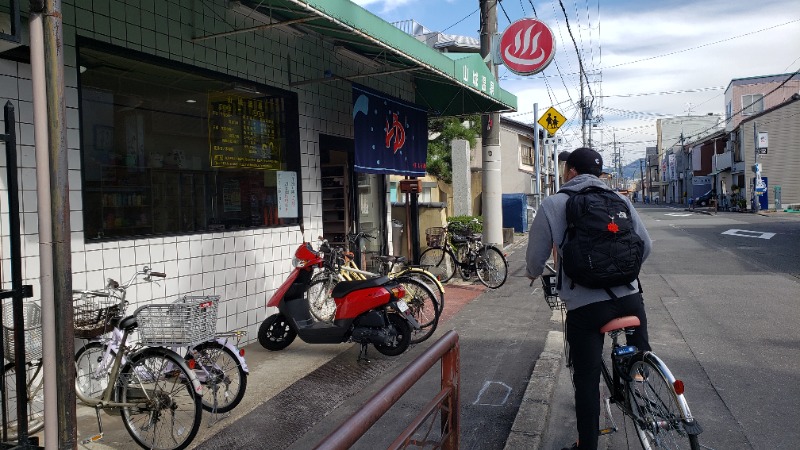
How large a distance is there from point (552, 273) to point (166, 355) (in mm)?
2823

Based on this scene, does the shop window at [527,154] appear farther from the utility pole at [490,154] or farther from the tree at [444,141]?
the utility pole at [490,154]

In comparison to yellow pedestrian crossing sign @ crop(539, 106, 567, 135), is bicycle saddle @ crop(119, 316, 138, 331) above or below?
below

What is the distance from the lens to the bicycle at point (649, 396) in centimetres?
319

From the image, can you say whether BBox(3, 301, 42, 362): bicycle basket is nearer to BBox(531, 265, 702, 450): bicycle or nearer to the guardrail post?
the guardrail post

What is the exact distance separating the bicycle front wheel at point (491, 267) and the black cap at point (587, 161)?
742 cm

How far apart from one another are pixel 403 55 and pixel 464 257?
5.68 meters

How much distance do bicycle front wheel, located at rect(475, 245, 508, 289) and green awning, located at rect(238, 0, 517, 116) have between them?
274cm

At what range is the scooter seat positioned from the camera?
635 centimetres

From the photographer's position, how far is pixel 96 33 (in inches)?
205

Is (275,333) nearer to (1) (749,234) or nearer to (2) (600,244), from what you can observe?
(2) (600,244)

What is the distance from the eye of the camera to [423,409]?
8.68 feet

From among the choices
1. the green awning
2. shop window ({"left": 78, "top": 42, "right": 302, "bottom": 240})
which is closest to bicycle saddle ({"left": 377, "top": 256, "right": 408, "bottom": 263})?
shop window ({"left": 78, "top": 42, "right": 302, "bottom": 240})

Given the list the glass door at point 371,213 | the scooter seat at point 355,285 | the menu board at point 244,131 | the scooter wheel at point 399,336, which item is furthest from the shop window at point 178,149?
the glass door at point 371,213

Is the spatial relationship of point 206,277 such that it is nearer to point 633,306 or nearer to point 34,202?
point 34,202
